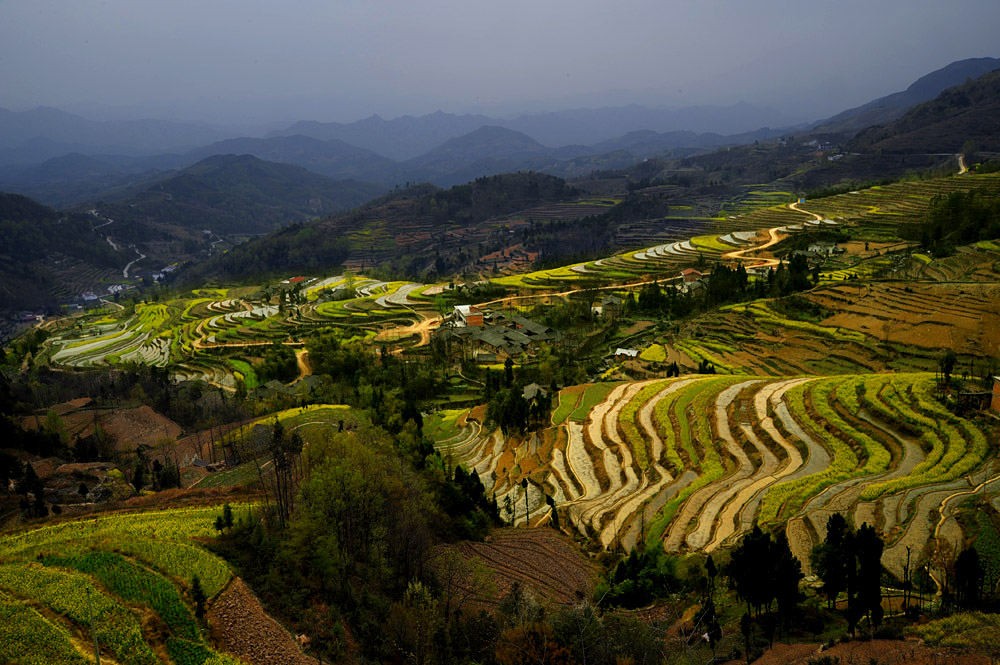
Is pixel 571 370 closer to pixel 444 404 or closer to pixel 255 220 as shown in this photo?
pixel 444 404

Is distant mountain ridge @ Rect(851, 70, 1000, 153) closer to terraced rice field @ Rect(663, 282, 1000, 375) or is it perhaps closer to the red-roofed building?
the red-roofed building

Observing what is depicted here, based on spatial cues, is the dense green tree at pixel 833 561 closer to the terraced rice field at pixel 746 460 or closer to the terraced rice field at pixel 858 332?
the terraced rice field at pixel 746 460

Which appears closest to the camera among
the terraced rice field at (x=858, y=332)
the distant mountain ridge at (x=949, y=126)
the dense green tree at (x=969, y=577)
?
the dense green tree at (x=969, y=577)

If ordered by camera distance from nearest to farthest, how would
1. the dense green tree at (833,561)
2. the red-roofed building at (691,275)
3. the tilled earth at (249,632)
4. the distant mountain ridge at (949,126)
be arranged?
the tilled earth at (249,632), the dense green tree at (833,561), the red-roofed building at (691,275), the distant mountain ridge at (949,126)

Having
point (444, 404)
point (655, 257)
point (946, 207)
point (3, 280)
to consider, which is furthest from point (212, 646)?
point (3, 280)

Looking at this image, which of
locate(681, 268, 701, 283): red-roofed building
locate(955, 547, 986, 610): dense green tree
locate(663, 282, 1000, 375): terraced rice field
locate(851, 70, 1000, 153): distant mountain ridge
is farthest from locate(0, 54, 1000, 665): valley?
locate(851, 70, 1000, 153): distant mountain ridge

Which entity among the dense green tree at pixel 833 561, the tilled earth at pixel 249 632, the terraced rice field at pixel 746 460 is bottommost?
the terraced rice field at pixel 746 460

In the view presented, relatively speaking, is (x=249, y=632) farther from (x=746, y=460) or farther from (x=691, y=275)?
(x=691, y=275)

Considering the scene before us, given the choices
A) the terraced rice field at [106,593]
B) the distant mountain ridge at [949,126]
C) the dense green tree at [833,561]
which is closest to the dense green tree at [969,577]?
the dense green tree at [833,561]
